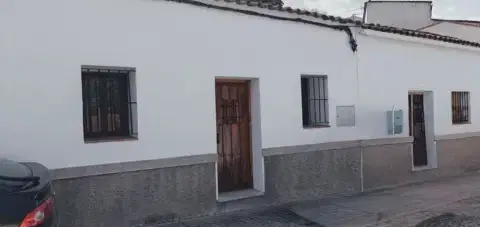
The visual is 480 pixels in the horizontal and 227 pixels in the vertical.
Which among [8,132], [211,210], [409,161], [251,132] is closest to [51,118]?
[8,132]

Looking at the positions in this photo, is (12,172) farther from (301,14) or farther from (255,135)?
(301,14)

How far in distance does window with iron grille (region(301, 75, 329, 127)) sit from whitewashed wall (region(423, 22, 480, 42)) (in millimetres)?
12170

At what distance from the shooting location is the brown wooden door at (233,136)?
7.94m

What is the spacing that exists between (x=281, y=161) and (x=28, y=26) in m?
4.40

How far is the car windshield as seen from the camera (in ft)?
11.8

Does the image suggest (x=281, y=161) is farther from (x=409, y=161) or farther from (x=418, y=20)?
(x=418, y=20)

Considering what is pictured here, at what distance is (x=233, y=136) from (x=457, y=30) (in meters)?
15.5

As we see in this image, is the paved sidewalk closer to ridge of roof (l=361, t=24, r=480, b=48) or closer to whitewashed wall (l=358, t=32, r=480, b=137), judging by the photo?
whitewashed wall (l=358, t=32, r=480, b=137)

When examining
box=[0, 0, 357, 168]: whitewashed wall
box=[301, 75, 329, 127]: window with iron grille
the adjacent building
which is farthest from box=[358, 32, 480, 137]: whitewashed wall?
the adjacent building

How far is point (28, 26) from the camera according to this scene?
5637 mm

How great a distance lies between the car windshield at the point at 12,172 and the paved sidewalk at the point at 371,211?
304 centimetres

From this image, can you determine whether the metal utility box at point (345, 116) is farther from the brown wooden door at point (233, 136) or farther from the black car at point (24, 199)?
the black car at point (24, 199)

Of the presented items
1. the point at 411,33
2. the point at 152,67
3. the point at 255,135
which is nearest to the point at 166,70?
the point at 152,67

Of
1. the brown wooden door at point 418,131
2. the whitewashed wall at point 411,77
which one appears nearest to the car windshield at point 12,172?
the whitewashed wall at point 411,77
